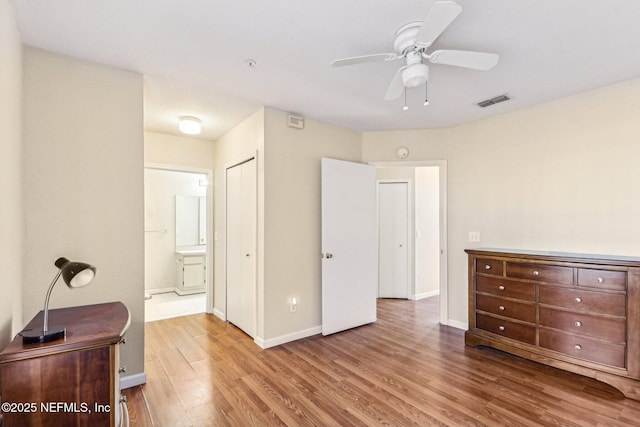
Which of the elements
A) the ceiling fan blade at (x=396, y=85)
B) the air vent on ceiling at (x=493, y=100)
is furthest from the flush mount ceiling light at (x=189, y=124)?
the air vent on ceiling at (x=493, y=100)

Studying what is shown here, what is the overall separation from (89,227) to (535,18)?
11.0ft

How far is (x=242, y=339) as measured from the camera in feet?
11.5

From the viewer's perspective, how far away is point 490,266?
3.16 metres

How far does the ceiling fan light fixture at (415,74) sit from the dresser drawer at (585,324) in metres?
2.34

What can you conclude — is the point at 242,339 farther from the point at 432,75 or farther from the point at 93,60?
the point at 432,75

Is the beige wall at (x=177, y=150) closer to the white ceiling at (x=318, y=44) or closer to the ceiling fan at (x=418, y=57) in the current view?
the white ceiling at (x=318, y=44)

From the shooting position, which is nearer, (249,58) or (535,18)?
(535,18)

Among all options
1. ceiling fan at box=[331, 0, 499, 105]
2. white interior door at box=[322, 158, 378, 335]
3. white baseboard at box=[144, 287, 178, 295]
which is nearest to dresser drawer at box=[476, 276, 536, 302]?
white interior door at box=[322, 158, 378, 335]

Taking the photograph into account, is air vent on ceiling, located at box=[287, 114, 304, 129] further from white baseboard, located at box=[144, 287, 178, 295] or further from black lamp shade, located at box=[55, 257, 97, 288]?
white baseboard, located at box=[144, 287, 178, 295]

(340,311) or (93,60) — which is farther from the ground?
(93,60)

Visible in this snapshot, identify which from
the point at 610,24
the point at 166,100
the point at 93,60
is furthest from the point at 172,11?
the point at 610,24

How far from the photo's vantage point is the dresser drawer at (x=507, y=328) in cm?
285

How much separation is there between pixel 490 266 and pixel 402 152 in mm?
1827

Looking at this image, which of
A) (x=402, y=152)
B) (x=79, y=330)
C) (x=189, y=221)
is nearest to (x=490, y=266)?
A: (x=402, y=152)
